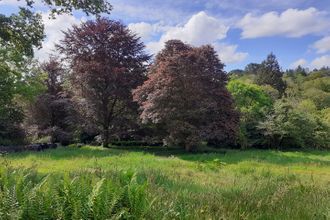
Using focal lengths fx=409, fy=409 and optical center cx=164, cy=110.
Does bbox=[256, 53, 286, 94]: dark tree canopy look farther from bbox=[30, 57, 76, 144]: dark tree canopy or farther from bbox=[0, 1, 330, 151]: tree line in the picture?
bbox=[30, 57, 76, 144]: dark tree canopy

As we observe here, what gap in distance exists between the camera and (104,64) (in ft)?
104

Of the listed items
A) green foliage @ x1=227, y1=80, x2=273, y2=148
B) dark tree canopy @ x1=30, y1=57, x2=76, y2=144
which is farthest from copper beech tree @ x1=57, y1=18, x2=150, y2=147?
green foliage @ x1=227, y1=80, x2=273, y2=148

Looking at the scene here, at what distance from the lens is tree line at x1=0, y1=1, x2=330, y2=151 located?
90.0ft

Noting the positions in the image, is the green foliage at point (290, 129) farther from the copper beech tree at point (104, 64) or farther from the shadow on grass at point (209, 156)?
the copper beech tree at point (104, 64)

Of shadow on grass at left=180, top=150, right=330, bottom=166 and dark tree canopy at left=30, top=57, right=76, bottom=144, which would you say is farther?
dark tree canopy at left=30, top=57, right=76, bottom=144

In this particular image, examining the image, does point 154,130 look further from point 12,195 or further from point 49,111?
point 12,195

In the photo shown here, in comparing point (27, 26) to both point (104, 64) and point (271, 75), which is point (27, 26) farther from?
point (271, 75)

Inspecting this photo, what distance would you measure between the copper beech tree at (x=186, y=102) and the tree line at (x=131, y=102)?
0.07 meters

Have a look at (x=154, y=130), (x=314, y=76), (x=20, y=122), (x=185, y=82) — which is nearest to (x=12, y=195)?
(x=185, y=82)

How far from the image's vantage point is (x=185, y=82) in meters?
27.6

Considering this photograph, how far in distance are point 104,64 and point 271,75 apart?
156ft

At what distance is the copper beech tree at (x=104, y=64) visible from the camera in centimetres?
3167

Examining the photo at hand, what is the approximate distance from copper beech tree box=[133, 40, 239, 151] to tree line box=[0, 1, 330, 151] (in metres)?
0.07

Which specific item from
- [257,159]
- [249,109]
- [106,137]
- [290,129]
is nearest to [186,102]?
[257,159]
